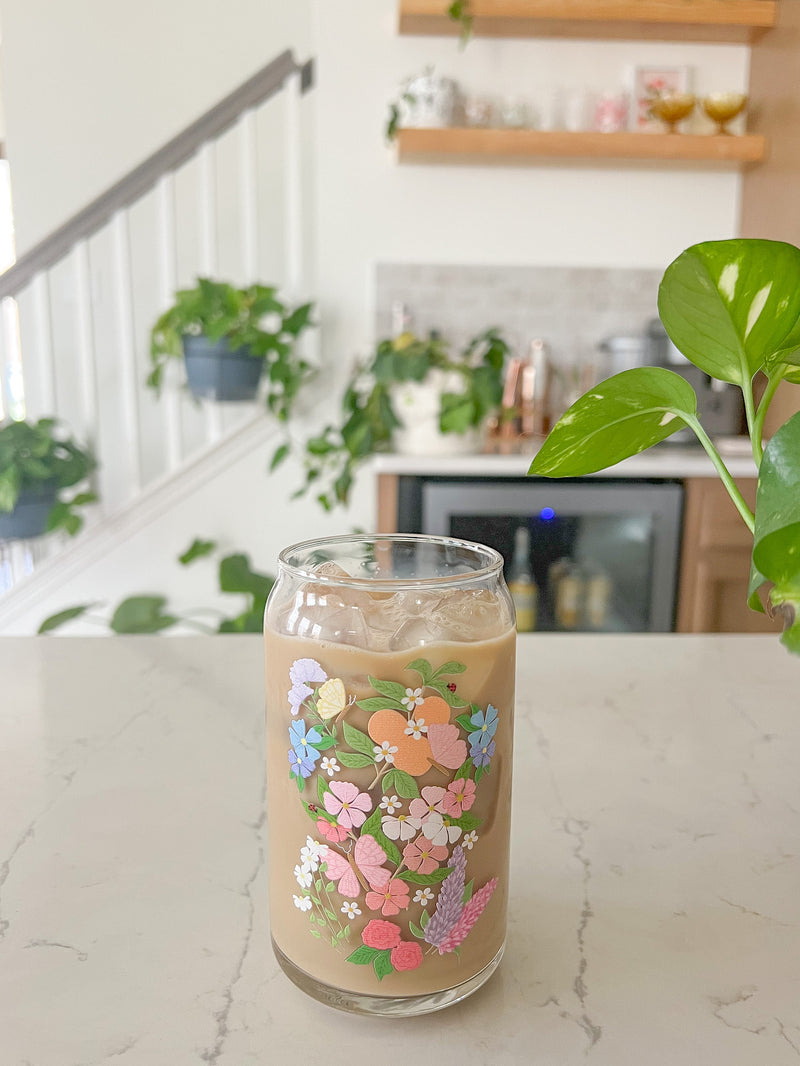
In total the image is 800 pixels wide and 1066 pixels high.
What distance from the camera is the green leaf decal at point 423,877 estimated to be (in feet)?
1.23

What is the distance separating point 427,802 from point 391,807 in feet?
0.05

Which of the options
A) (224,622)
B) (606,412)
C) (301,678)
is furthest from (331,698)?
(224,622)

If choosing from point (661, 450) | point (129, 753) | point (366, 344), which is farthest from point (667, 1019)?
point (366, 344)

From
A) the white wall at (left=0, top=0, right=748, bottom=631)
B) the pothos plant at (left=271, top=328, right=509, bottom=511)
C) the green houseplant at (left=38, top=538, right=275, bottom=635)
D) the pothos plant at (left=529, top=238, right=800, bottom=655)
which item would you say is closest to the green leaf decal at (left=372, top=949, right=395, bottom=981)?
the pothos plant at (left=529, top=238, right=800, bottom=655)

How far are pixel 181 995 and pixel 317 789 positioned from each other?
116 mm

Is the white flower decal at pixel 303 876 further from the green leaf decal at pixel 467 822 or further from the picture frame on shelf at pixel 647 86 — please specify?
the picture frame on shelf at pixel 647 86

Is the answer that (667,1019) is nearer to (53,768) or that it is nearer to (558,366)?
(53,768)

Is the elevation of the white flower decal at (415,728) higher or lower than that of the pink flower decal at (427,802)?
higher

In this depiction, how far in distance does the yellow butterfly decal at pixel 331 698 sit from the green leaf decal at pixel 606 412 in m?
0.12

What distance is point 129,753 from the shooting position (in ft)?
2.15

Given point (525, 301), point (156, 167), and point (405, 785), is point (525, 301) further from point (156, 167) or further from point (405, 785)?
point (405, 785)

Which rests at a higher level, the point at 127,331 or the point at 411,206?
the point at 411,206

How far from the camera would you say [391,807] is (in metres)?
0.37

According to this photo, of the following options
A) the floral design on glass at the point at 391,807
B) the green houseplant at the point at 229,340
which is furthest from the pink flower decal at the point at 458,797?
the green houseplant at the point at 229,340
